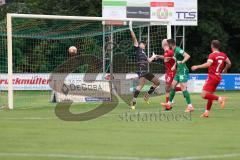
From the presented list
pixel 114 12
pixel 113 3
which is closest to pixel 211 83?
pixel 114 12

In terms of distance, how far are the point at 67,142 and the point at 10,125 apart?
3.82 m

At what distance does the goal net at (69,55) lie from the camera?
26641 mm

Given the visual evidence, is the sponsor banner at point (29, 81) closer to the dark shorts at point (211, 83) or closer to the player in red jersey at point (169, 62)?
the player in red jersey at point (169, 62)

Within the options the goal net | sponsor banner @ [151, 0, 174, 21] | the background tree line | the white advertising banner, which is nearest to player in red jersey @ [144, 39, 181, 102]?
the goal net

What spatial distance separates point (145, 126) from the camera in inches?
630

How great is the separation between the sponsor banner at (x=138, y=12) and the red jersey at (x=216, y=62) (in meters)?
19.8

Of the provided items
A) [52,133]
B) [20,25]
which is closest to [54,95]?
[20,25]

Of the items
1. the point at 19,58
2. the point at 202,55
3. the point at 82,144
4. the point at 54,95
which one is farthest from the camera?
the point at 202,55

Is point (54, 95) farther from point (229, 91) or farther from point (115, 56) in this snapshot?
point (229, 91)

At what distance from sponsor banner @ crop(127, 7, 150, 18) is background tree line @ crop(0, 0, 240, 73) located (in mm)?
11596

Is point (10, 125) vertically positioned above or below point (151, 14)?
below

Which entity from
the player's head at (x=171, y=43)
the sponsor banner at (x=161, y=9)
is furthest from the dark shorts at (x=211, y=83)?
the sponsor banner at (x=161, y=9)

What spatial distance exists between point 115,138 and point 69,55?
1631 cm

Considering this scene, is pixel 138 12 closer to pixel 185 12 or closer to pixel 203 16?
pixel 185 12
